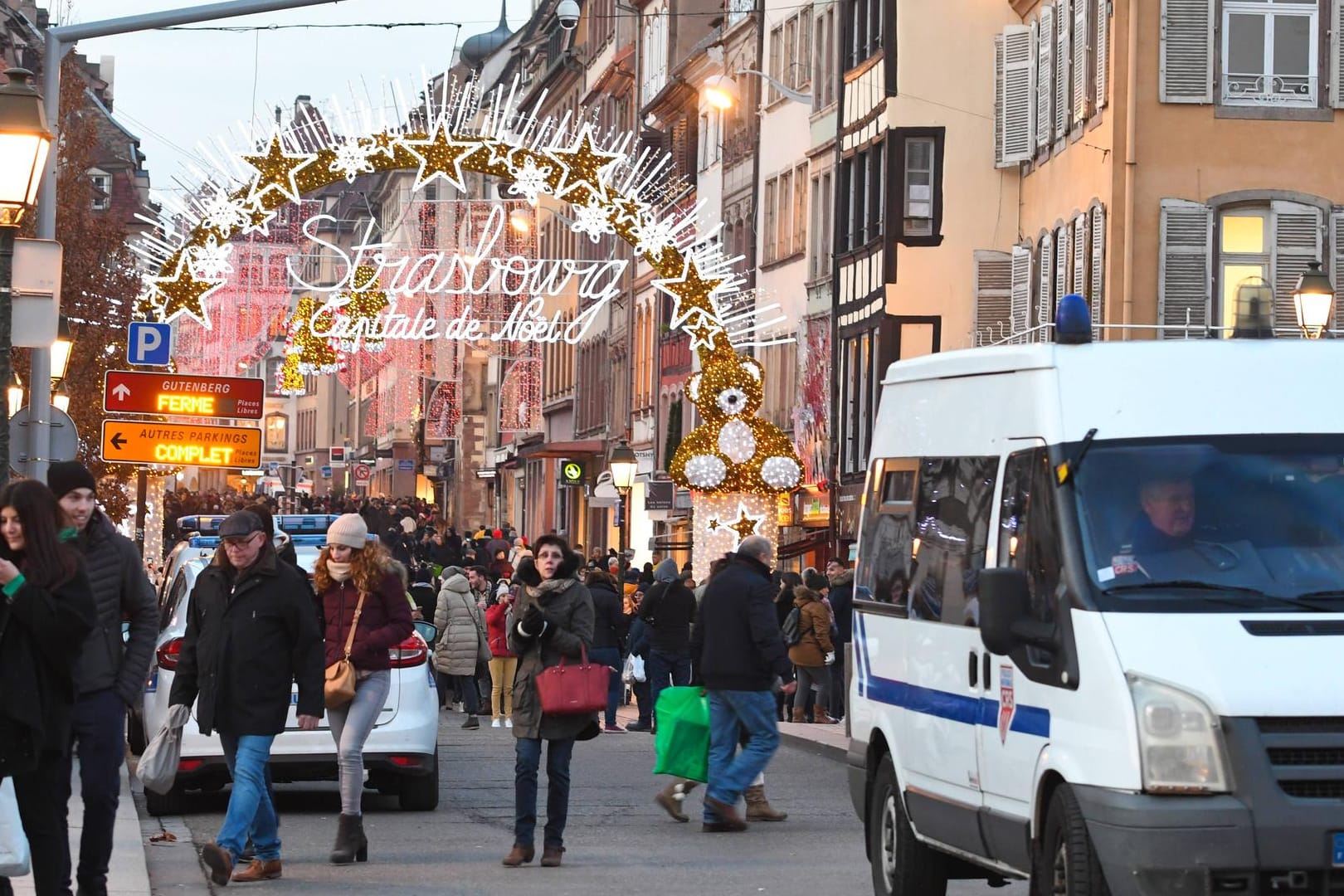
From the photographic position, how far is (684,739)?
1739 cm

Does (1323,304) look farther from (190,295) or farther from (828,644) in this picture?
(190,295)

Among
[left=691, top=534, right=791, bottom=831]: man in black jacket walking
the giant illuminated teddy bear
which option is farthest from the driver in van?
the giant illuminated teddy bear

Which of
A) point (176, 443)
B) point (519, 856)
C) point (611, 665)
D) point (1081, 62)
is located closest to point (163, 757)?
point (519, 856)

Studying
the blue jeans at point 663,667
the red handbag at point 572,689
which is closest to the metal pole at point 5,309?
the red handbag at point 572,689

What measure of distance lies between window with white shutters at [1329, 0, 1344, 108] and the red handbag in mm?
19602

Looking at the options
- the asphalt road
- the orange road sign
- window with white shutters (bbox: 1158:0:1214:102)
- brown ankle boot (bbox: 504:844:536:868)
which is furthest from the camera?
window with white shutters (bbox: 1158:0:1214:102)

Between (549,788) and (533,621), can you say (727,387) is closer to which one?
(533,621)

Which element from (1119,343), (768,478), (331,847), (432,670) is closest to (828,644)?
(768,478)

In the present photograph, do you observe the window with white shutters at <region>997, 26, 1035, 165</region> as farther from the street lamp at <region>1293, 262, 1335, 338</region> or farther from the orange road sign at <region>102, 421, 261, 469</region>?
the street lamp at <region>1293, 262, 1335, 338</region>

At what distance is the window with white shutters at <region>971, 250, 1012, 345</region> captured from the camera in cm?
4000

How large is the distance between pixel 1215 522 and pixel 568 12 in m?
74.3

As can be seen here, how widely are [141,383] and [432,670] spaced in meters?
11.9

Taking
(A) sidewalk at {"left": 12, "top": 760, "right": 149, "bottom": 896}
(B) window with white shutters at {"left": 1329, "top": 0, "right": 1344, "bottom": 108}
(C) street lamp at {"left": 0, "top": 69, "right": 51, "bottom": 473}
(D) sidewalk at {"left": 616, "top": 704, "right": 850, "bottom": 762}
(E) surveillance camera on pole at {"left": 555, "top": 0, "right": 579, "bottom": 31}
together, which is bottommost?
(D) sidewalk at {"left": 616, "top": 704, "right": 850, "bottom": 762}

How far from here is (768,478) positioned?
1394 inches
